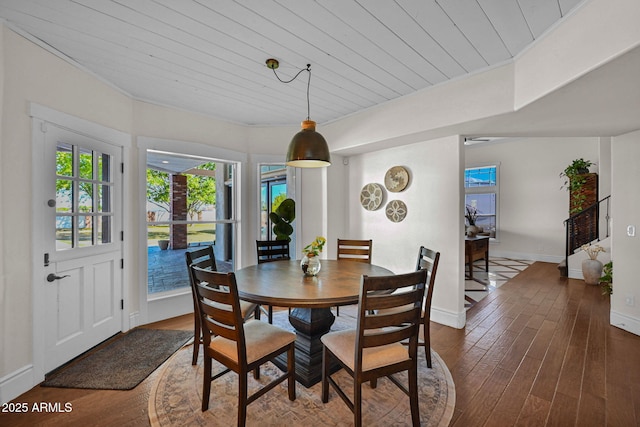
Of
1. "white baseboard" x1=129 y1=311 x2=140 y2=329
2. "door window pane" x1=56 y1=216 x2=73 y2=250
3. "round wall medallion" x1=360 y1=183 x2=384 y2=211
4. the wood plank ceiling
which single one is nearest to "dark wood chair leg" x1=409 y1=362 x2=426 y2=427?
the wood plank ceiling

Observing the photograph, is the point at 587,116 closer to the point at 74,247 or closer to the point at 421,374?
the point at 421,374

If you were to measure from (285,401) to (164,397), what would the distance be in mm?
875

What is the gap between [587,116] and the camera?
8.08ft

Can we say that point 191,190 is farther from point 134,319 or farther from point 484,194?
point 484,194

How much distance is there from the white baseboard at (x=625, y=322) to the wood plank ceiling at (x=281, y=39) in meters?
3.11

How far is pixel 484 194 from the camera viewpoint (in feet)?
26.5

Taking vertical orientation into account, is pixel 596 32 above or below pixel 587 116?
above

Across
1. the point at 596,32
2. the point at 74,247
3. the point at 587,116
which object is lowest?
the point at 74,247

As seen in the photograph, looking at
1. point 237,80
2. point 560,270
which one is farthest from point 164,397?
point 560,270

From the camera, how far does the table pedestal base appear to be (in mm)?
2209

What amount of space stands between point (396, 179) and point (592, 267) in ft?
13.8

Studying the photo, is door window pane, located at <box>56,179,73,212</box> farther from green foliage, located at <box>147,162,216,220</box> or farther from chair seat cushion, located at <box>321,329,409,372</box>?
chair seat cushion, located at <box>321,329,409,372</box>

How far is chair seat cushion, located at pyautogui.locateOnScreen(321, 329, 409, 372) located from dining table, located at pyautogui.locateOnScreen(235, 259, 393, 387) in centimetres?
23

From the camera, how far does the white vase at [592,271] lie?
16.2ft
